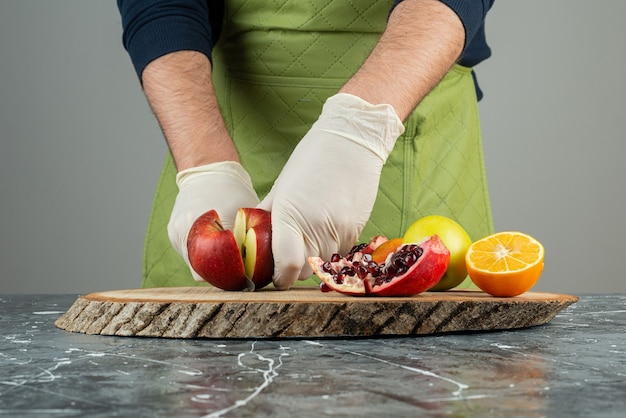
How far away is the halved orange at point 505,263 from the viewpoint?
125cm

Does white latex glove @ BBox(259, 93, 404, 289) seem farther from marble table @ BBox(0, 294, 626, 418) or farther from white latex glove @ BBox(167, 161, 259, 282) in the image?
marble table @ BBox(0, 294, 626, 418)

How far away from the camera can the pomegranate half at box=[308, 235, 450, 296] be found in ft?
3.85

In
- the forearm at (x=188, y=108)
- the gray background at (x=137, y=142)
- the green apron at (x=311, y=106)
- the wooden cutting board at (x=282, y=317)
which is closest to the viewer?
the wooden cutting board at (x=282, y=317)

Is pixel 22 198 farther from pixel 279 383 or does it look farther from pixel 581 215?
pixel 279 383

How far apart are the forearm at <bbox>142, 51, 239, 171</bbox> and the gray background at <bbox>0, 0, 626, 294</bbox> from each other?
1.74 meters

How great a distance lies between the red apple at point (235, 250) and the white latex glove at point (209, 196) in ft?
0.34

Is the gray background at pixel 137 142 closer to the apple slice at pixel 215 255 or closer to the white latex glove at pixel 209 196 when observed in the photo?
the white latex glove at pixel 209 196

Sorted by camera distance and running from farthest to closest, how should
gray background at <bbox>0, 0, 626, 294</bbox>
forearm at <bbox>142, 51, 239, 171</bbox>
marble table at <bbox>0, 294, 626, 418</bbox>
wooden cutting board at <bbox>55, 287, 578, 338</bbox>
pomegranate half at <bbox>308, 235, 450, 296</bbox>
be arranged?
gray background at <bbox>0, 0, 626, 294</bbox> → forearm at <bbox>142, 51, 239, 171</bbox> → pomegranate half at <bbox>308, 235, 450, 296</bbox> → wooden cutting board at <bbox>55, 287, 578, 338</bbox> → marble table at <bbox>0, 294, 626, 418</bbox>

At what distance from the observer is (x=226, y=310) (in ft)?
3.35

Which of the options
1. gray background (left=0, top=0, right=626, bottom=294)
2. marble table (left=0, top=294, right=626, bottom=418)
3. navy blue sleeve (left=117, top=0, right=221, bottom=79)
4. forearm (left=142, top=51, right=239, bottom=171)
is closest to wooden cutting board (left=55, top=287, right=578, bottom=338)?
marble table (left=0, top=294, right=626, bottom=418)

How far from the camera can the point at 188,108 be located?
1578 millimetres

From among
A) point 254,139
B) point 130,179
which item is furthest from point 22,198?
point 254,139

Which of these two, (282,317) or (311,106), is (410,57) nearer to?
(311,106)

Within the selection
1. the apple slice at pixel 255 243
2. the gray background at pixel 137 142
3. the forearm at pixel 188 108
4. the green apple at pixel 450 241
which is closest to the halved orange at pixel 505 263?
the green apple at pixel 450 241
